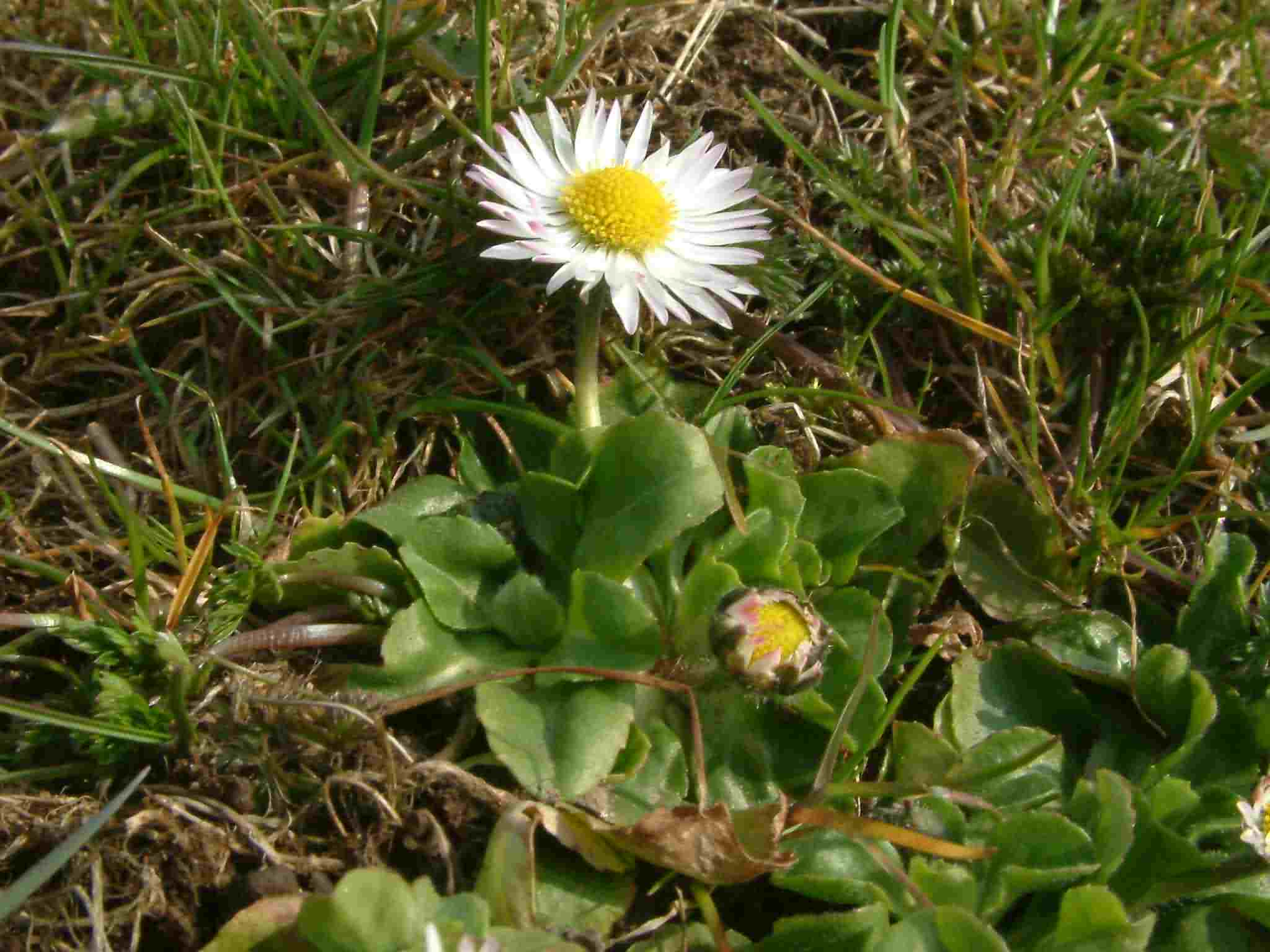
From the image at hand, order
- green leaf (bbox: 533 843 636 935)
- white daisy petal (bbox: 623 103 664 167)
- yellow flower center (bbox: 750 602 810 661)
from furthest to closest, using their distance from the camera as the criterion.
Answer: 1. white daisy petal (bbox: 623 103 664 167)
2. yellow flower center (bbox: 750 602 810 661)
3. green leaf (bbox: 533 843 636 935)

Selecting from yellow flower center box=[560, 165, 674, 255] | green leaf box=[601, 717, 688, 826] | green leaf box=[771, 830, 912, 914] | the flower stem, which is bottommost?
green leaf box=[771, 830, 912, 914]

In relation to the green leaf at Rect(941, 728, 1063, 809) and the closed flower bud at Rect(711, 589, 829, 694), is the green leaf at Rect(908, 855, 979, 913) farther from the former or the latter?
the closed flower bud at Rect(711, 589, 829, 694)

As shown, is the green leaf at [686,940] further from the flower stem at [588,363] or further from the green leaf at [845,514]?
the flower stem at [588,363]

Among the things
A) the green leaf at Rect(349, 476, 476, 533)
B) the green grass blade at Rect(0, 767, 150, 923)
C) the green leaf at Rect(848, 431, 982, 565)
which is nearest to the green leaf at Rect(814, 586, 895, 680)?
the green leaf at Rect(848, 431, 982, 565)

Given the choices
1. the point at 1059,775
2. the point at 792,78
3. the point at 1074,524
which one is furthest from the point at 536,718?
the point at 792,78

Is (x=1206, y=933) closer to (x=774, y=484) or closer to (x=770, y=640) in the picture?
(x=770, y=640)

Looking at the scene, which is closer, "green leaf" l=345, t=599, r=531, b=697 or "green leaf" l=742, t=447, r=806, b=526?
"green leaf" l=345, t=599, r=531, b=697

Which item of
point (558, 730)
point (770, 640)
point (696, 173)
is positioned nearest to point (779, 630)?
point (770, 640)
